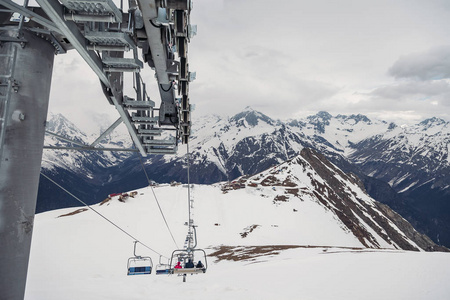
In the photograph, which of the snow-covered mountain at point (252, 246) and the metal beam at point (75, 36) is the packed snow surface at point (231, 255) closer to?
the snow-covered mountain at point (252, 246)

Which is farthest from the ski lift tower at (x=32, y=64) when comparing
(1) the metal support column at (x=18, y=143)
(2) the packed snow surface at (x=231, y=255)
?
(2) the packed snow surface at (x=231, y=255)

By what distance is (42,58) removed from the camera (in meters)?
7.38

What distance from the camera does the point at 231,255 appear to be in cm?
4850

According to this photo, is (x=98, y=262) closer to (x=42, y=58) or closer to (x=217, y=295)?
(x=217, y=295)

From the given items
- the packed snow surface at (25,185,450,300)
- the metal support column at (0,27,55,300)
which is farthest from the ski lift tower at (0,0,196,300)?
the packed snow surface at (25,185,450,300)

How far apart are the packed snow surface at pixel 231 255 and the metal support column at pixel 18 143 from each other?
6.19 m

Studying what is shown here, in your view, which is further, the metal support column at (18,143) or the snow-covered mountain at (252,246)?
the snow-covered mountain at (252,246)

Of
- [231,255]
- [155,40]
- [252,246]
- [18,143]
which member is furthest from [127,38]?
[252,246]

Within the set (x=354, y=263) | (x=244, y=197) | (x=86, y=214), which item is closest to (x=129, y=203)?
(x=86, y=214)

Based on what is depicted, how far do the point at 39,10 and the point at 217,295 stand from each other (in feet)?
44.1

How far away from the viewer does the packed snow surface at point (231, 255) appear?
49.4 feet

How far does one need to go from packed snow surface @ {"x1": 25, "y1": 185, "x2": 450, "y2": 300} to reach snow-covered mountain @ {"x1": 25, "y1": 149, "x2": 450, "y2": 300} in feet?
0.38

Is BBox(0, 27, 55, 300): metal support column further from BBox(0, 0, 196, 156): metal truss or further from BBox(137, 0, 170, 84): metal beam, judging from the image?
BBox(137, 0, 170, 84): metal beam

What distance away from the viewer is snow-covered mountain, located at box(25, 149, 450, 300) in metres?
15.6
